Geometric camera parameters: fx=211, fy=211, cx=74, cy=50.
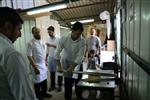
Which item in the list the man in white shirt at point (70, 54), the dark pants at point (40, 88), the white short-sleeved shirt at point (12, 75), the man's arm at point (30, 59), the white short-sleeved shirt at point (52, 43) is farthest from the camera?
the white short-sleeved shirt at point (52, 43)

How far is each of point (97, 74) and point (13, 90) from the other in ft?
5.13

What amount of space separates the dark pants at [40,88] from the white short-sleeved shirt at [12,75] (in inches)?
107

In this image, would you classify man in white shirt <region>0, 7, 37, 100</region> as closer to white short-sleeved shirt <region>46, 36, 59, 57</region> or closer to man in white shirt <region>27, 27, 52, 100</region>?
man in white shirt <region>27, 27, 52, 100</region>

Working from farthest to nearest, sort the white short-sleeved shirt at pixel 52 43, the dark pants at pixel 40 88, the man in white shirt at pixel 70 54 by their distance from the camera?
the white short-sleeved shirt at pixel 52 43 < the dark pants at pixel 40 88 < the man in white shirt at pixel 70 54

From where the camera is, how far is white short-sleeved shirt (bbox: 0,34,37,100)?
1.30 meters

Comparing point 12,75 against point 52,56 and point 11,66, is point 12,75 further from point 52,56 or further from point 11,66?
point 52,56

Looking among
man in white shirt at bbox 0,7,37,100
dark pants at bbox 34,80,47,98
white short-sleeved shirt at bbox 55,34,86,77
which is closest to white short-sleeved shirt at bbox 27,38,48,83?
dark pants at bbox 34,80,47,98

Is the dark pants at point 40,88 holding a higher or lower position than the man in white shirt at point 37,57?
lower

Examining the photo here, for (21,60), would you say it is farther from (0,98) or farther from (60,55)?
(60,55)

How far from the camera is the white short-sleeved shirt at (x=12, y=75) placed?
1.30m

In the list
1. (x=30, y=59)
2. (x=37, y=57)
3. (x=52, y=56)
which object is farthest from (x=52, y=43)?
(x=30, y=59)

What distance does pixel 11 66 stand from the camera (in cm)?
130

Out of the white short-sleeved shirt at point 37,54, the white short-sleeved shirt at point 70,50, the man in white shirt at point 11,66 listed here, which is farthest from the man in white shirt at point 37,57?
the man in white shirt at point 11,66

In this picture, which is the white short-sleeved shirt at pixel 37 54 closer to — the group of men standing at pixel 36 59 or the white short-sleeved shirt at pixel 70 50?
the group of men standing at pixel 36 59
